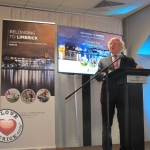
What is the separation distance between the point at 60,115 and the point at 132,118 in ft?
7.58

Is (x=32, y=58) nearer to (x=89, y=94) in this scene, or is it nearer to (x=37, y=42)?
(x=37, y=42)

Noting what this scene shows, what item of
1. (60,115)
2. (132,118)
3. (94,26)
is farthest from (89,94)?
(132,118)

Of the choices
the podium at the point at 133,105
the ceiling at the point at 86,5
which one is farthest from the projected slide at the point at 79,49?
the podium at the point at 133,105

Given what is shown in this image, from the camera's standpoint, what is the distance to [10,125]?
11.7 feet

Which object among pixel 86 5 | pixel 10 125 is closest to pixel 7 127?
pixel 10 125

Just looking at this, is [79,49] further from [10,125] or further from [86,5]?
[10,125]

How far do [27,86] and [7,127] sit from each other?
2.18ft

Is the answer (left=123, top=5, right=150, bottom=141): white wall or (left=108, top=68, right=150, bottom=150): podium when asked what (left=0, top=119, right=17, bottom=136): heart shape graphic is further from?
(left=123, top=5, right=150, bottom=141): white wall

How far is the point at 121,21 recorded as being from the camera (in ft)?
16.9

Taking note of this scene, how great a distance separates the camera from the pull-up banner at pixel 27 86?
3.62 metres

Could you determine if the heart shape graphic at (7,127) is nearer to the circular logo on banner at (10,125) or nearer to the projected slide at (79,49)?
the circular logo on banner at (10,125)

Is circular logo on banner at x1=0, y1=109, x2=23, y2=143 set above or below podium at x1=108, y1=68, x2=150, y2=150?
below

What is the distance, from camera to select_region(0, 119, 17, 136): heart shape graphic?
3531 mm

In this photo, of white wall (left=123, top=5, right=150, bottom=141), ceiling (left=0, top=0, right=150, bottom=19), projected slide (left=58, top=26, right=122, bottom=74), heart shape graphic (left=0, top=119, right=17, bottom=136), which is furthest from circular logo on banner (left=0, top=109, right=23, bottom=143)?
white wall (left=123, top=5, right=150, bottom=141)
